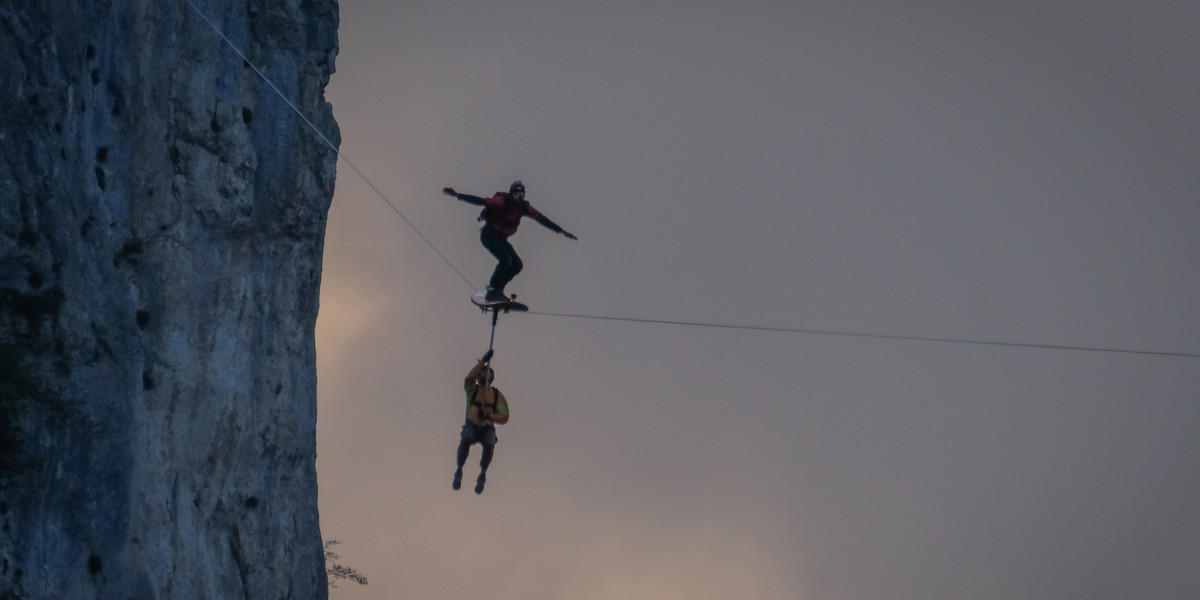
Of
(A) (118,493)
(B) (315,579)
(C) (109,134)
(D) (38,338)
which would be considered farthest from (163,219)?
(B) (315,579)

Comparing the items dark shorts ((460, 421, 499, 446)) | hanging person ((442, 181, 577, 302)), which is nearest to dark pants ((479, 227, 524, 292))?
hanging person ((442, 181, 577, 302))

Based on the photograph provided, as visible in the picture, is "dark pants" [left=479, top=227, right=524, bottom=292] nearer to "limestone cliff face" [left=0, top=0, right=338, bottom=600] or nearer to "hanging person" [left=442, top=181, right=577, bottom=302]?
"hanging person" [left=442, top=181, right=577, bottom=302]

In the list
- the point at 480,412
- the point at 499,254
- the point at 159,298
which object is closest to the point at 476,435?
the point at 480,412

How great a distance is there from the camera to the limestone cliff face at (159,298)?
604 inches

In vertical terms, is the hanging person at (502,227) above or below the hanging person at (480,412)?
above

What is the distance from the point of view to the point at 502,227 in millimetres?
19656

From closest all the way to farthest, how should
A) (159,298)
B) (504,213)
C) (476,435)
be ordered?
(159,298) < (504,213) < (476,435)

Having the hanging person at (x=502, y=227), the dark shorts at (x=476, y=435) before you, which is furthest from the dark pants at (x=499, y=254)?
the dark shorts at (x=476, y=435)

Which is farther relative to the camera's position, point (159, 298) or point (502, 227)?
point (502, 227)

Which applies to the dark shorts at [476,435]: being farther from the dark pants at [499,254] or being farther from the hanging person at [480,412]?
the dark pants at [499,254]

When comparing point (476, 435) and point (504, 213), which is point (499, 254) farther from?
point (476, 435)

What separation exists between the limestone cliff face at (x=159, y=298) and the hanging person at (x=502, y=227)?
276cm

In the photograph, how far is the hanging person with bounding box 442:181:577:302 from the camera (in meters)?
19.5

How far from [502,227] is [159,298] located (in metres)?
5.09
